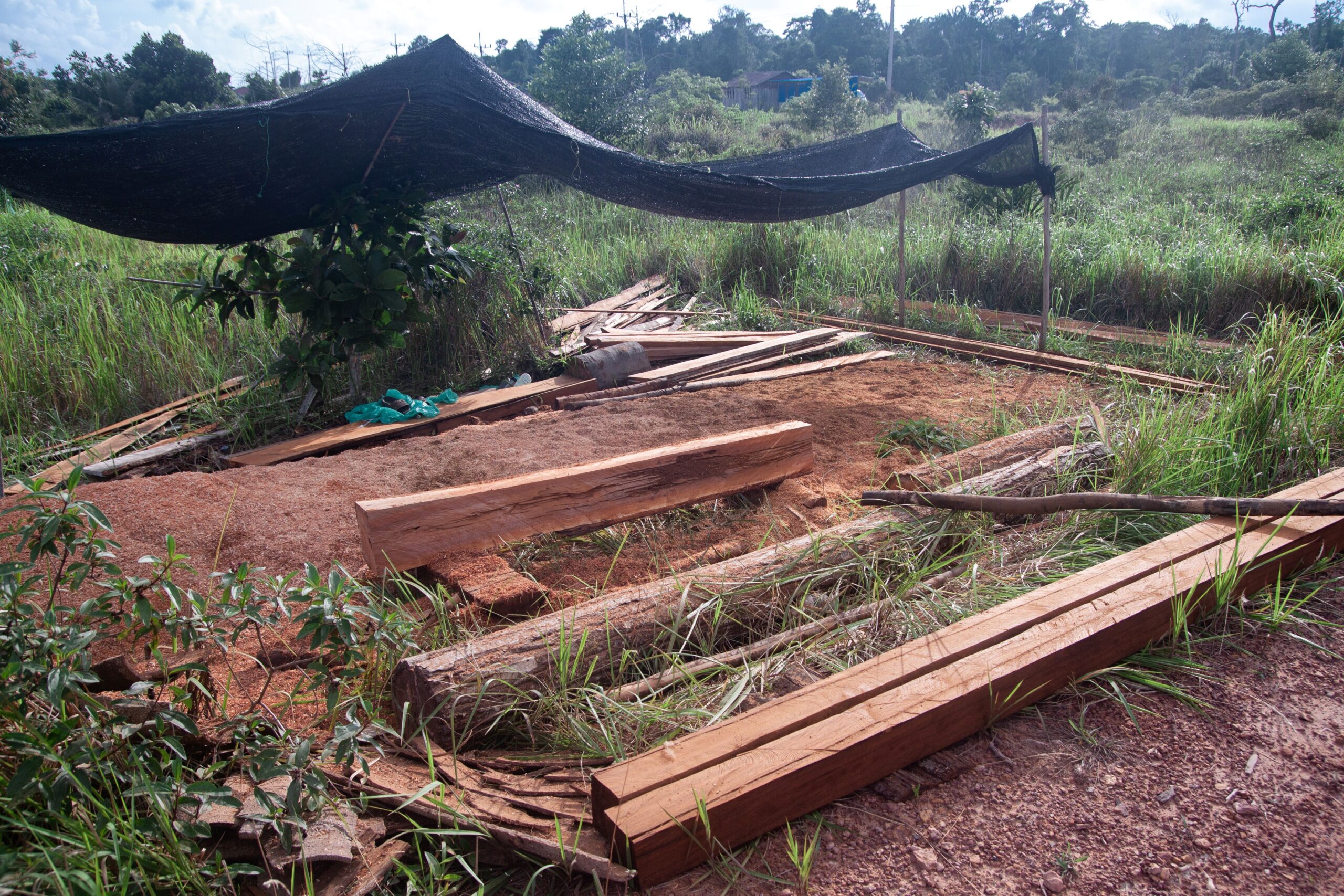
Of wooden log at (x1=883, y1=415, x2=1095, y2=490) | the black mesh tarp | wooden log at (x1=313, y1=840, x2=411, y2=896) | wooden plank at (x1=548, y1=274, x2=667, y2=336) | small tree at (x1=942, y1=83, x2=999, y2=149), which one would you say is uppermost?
small tree at (x1=942, y1=83, x2=999, y2=149)

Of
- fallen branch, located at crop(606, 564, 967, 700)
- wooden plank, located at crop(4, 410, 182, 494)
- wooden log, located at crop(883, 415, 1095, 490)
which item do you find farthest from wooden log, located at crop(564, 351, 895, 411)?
fallen branch, located at crop(606, 564, 967, 700)

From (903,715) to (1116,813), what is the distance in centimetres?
45

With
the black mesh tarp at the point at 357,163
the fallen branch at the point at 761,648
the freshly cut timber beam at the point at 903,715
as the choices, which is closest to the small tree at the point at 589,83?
the black mesh tarp at the point at 357,163

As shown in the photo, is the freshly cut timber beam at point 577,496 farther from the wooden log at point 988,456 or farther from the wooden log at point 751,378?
the wooden log at point 751,378

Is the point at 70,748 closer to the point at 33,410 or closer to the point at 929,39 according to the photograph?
the point at 33,410

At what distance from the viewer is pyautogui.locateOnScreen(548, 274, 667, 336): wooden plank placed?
23.2 feet

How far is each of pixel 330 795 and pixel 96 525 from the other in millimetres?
732

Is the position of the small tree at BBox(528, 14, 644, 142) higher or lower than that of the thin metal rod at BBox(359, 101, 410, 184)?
higher

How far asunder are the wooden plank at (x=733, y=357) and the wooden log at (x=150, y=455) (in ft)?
9.02

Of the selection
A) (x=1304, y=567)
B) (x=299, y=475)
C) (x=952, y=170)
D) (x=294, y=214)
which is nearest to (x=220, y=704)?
(x=299, y=475)

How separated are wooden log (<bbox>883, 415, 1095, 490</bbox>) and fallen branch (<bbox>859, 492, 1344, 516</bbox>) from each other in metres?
0.19

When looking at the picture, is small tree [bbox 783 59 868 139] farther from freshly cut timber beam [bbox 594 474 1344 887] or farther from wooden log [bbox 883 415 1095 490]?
freshly cut timber beam [bbox 594 474 1344 887]

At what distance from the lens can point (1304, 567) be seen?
251cm

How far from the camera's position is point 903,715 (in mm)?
1697
